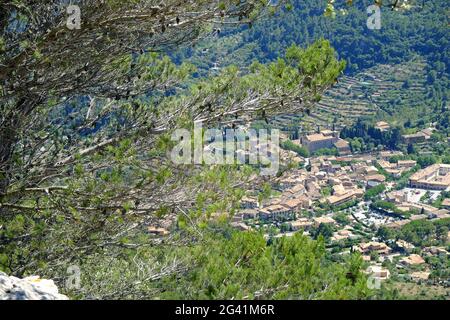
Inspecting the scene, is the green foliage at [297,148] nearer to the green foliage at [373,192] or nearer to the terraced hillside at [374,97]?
the terraced hillside at [374,97]

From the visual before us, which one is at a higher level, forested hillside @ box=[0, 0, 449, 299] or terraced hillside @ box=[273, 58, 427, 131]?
forested hillside @ box=[0, 0, 449, 299]

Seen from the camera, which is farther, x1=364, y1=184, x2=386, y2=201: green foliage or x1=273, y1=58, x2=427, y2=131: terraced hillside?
x1=273, y1=58, x2=427, y2=131: terraced hillside

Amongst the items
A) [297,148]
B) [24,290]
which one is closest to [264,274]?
[24,290]

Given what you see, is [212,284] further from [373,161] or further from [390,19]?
[390,19]

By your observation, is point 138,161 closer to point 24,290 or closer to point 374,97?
point 24,290

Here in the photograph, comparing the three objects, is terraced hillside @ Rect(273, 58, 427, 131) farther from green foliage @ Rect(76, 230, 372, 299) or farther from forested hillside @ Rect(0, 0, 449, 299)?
green foliage @ Rect(76, 230, 372, 299)

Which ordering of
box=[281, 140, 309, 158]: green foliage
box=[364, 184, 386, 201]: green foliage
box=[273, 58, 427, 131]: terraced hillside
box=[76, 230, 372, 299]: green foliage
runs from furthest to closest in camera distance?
box=[273, 58, 427, 131]: terraced hillside < box=[281, 140, 309, 158]: green foliage < box=[364, 184, 386, 201]: green foliage < box=[76, 230, 372, 299]: green foliage

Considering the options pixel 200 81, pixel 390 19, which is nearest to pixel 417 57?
pixel 390 19

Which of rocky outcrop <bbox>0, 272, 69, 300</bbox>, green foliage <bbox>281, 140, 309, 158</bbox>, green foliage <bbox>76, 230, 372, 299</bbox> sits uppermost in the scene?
rocky outcrop <bbox>0, 272, 69, 300</bbox>

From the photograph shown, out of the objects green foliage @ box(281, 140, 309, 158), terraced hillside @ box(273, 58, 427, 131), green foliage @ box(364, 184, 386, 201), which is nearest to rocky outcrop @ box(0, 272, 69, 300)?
green foliage @ box(364, 184, 386, 201)
